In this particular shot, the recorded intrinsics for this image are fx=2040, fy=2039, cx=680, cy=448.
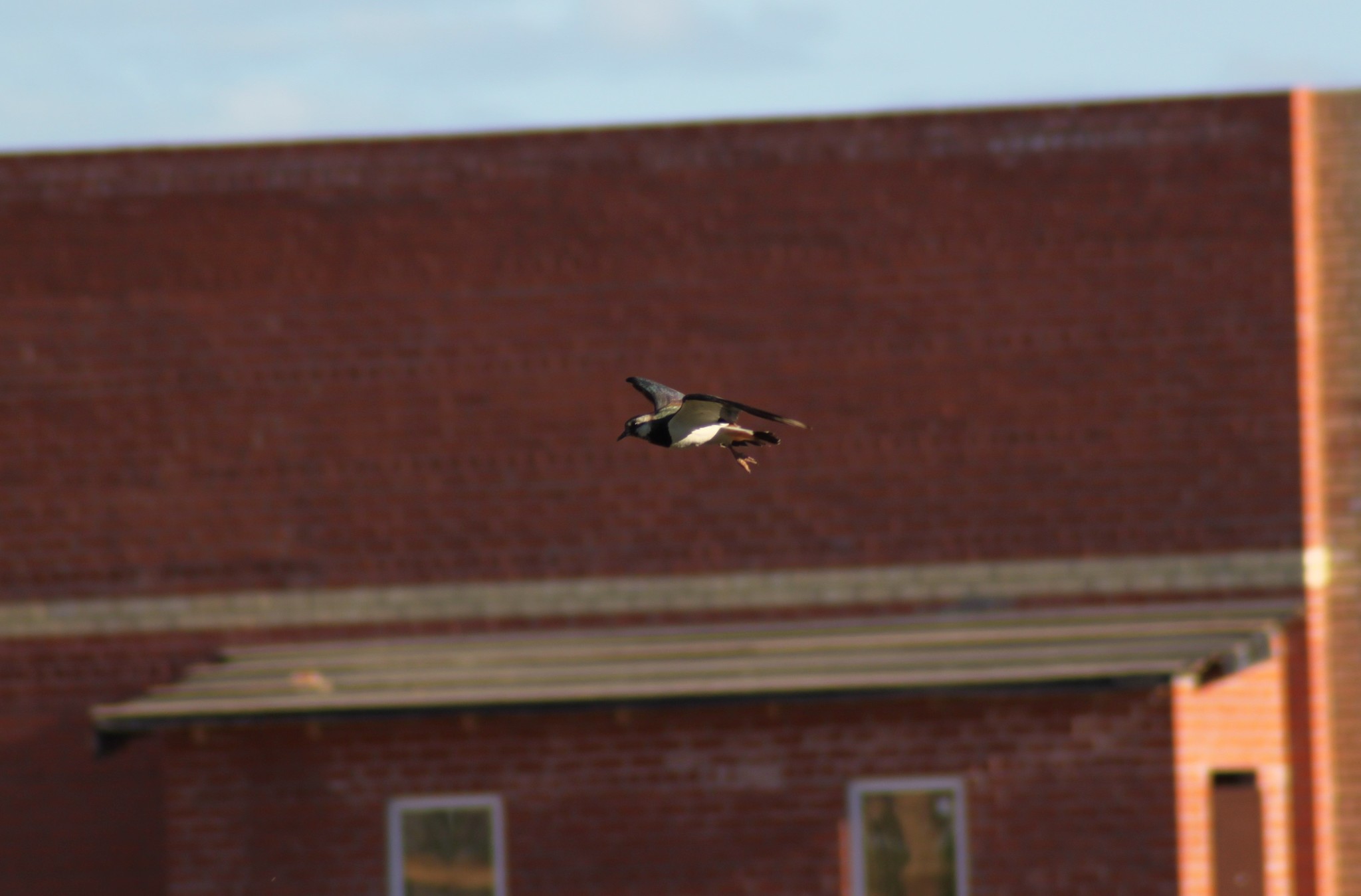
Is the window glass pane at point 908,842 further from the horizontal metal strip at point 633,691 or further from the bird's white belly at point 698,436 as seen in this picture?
the bird's white belly at point 698,436

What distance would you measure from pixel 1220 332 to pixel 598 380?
531 cm

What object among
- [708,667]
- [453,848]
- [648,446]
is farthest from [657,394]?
[648,446]

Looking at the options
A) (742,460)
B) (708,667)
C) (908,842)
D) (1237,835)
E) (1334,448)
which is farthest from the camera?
(1334,448)

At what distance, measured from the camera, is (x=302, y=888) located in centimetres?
1599

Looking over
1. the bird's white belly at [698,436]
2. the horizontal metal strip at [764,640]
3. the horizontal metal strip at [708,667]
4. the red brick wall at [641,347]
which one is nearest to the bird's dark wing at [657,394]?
the bird's white belly at [698,436]

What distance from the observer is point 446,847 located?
635 inches

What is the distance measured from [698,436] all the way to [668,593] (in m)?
9.50

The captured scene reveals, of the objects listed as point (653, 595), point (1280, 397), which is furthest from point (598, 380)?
point (1280, 397)

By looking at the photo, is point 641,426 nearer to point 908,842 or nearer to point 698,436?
point 698,436

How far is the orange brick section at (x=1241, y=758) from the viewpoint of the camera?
1530 cm

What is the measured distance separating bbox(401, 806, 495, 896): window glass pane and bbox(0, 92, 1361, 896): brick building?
0.15ft

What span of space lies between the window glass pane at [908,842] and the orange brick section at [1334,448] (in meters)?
3.67

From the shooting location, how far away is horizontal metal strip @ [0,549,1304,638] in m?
17.2

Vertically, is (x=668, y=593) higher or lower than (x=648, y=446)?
lower
